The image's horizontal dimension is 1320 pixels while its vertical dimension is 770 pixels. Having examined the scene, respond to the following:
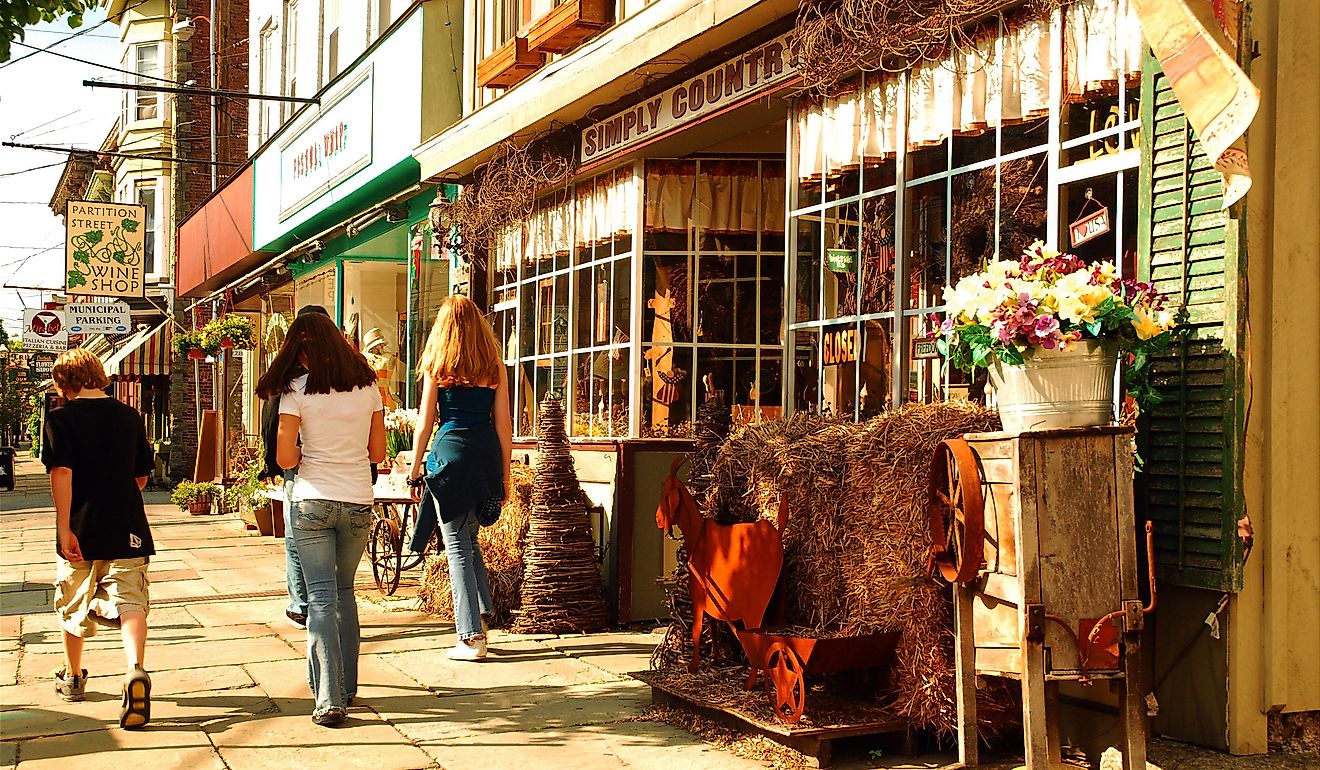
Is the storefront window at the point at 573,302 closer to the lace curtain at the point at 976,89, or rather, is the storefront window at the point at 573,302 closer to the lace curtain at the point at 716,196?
the lace curtain at the point at 716,196

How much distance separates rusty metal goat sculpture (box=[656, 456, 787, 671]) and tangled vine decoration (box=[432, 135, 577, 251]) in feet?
13.6

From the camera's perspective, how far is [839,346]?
22.9ft

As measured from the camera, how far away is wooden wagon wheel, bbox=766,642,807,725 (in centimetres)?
506

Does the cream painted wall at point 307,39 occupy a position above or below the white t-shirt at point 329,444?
above

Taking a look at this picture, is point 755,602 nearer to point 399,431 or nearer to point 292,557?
point 292,557

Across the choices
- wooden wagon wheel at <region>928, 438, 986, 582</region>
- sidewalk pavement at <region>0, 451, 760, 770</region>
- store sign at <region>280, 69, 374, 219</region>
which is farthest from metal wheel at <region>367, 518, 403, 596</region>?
wooden wagon wheel at <region>928, 438, 986, 582</region>

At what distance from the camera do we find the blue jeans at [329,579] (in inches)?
231

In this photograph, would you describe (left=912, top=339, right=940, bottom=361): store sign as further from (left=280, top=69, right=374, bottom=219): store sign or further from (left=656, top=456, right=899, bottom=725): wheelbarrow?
(left=280, top=69, right=374, bottom=219): store sign

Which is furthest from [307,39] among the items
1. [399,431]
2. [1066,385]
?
[1066,385]

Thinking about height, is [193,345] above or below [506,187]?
below

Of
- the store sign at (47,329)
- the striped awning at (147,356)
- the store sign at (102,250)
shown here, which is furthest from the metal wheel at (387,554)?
the striped awning at (147,356)

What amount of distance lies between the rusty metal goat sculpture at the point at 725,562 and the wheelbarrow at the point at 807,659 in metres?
0.42

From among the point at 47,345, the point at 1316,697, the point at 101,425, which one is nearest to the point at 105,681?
the point at 101,425

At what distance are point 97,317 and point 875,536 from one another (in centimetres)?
2401
